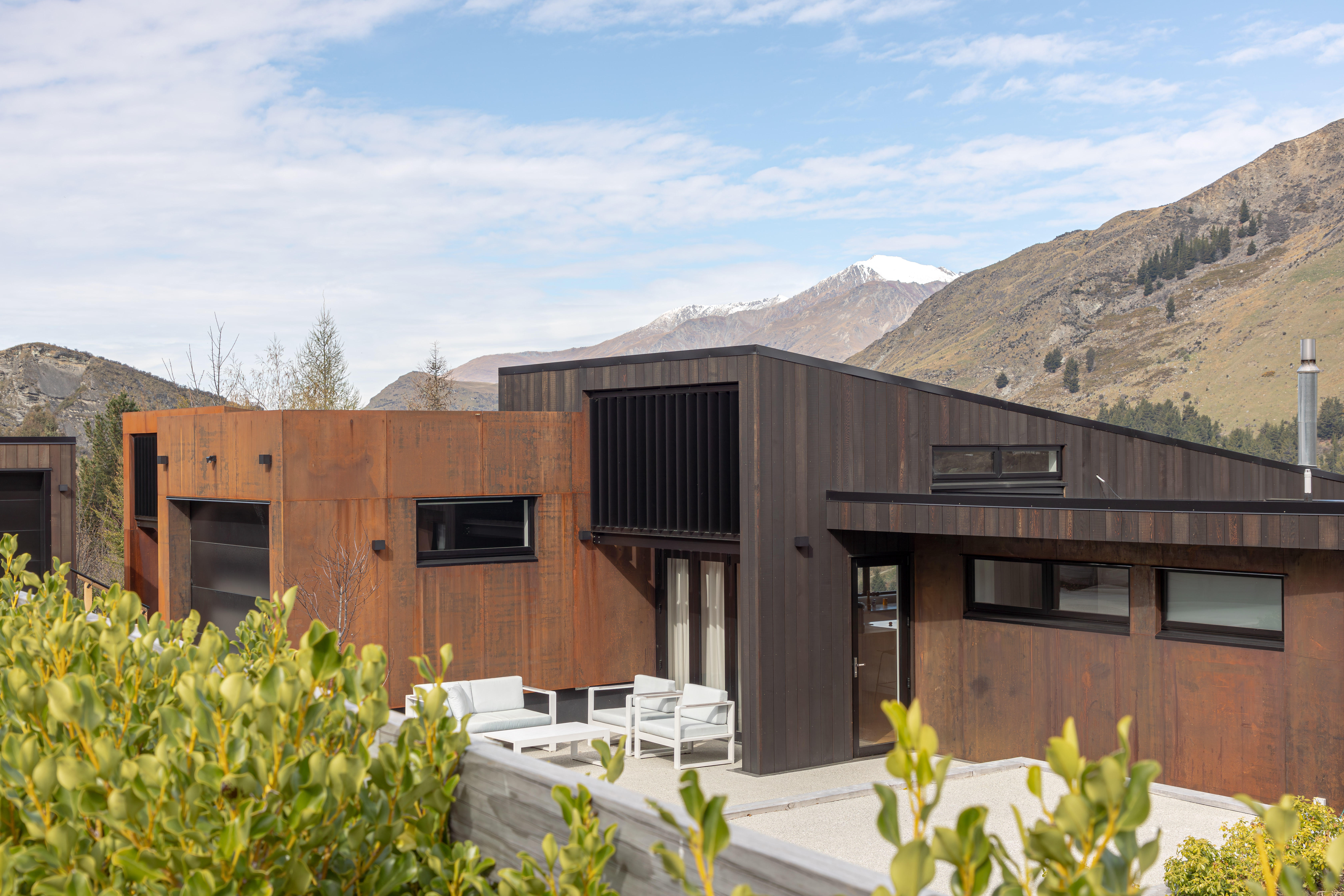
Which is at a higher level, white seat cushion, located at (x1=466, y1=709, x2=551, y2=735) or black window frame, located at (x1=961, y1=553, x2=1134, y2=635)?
black window frame, located at (x1=961, y1=553, x2=1134, y2=635)

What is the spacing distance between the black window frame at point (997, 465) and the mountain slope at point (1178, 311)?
55.0 metres

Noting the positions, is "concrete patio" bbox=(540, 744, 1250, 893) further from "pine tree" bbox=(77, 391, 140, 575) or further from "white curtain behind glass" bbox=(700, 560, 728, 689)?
"pine tree" bbox=(77, 391, 140, 575)

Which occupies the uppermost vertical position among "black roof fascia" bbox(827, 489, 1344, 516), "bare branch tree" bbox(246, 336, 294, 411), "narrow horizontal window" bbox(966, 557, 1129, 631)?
"bare branch tree" bbox(246, 336, 294, 411)

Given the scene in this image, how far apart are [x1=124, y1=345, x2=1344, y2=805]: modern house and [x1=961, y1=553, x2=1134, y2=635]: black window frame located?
0.07 ft

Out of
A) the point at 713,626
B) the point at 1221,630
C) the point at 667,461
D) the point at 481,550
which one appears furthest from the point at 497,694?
the point at 1221,630

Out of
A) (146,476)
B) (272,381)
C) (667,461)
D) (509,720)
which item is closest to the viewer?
(509,720)

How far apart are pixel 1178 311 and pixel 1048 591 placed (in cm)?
7261

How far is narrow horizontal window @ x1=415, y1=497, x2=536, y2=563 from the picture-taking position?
10.2 metres

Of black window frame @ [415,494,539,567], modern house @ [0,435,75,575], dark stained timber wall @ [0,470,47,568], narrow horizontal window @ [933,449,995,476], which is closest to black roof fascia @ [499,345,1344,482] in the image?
narrow horizontal window @ [933,449,995,476]

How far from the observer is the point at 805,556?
30.4 feet

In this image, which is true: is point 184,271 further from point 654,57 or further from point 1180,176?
point 1180,176

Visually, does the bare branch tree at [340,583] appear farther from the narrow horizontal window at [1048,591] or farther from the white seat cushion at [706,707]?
the narrow horizontal window at [1048,591]

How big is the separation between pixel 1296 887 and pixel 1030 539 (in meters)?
8.19

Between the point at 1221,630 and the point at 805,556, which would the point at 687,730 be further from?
the point at 1221,630
